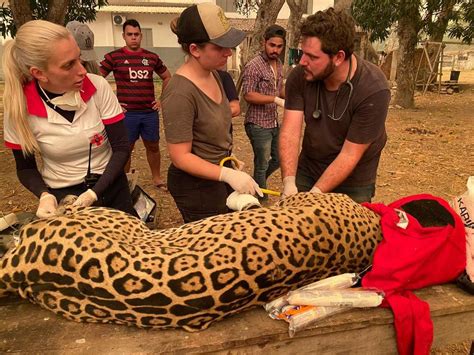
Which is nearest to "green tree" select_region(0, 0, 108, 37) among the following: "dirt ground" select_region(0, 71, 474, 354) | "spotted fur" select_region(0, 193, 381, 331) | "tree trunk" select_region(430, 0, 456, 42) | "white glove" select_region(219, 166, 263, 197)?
"dirt ground" select_region(0, 71, 474, 354)

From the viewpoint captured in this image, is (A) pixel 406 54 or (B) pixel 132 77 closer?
(B) pixel 132 77

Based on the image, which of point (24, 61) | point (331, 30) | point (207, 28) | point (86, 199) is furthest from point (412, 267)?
point (24, 61)

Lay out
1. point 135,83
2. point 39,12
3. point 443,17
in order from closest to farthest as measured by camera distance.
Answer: point 135,83 → point 39,12 → point 443,17

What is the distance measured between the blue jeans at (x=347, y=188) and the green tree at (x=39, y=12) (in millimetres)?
4459

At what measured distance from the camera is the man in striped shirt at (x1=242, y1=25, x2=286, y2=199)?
514cm

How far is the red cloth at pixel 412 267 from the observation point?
213cm

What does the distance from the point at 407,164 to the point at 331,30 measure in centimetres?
564

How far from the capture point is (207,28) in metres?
2.49

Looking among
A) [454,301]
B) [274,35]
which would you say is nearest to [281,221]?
[454,301]

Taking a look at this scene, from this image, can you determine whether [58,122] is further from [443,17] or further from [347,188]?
[443,17]

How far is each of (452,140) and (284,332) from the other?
29.0ft

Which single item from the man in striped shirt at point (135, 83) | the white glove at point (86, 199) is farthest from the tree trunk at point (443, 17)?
the white glove at point (86, 199)

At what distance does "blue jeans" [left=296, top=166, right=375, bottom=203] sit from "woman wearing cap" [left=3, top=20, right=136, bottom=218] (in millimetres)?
1416

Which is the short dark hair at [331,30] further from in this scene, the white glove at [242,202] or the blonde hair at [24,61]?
the blonde hair at [24,61]
